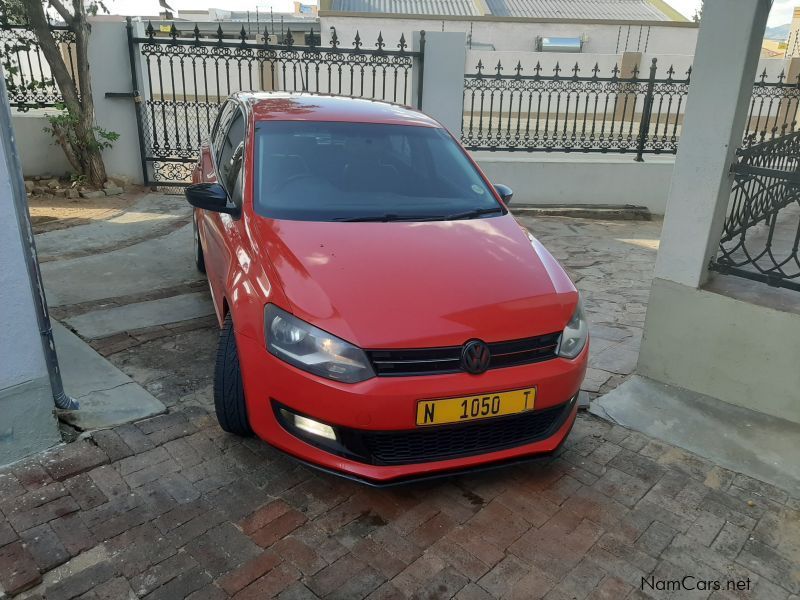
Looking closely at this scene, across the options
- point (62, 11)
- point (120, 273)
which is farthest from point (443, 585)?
point (62, 11)

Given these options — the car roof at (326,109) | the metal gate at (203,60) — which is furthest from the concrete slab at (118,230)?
the car roof at (326,109)

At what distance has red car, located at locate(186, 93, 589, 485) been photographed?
2682mm

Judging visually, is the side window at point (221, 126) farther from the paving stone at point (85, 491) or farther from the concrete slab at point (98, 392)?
the paving stone at point (85, 491)

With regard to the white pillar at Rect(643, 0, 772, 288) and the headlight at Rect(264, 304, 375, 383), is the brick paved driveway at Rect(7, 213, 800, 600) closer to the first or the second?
the headlight at Rect(264, 304, 375, 383)

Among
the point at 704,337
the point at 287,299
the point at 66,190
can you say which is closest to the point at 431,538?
the point at 287,299

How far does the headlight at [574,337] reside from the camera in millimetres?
3007

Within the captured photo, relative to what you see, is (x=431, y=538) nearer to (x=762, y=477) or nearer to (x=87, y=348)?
(x=762, y=477)

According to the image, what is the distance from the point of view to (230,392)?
318cm

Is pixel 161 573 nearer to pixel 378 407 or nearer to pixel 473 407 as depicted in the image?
pixel 378 407

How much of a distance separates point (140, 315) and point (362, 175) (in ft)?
7.43

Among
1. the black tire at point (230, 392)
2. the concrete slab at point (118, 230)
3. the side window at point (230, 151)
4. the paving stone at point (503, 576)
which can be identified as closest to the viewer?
the paving stone at point (503, 576)

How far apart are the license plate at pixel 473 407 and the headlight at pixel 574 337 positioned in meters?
0.30

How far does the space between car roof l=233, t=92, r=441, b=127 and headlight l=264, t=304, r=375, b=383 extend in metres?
1.83

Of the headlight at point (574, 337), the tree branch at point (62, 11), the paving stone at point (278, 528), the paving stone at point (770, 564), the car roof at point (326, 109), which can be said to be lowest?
Result: the paving stone at point (770, 564)
